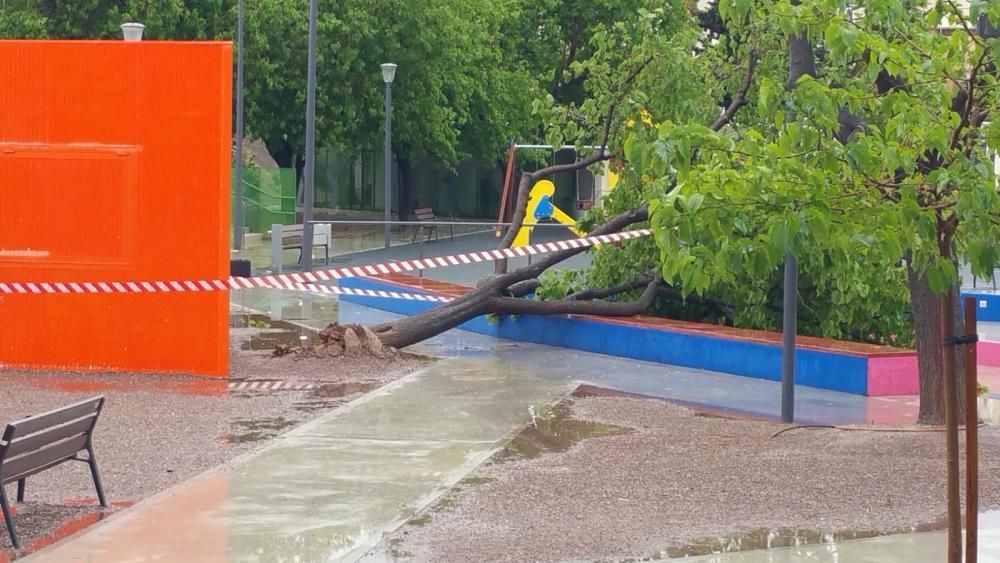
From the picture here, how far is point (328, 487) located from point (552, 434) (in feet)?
9.70

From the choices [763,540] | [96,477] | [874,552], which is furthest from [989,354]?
[96,477]

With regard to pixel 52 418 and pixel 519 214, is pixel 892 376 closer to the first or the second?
pixel 519 214

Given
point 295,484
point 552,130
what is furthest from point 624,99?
→ point 295,484

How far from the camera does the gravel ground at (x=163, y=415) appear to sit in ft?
32.1

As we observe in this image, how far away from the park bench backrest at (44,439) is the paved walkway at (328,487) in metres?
0.51

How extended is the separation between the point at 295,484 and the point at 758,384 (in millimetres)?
7510

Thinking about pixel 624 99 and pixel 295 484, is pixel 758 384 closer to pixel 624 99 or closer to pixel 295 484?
pixel 624 99

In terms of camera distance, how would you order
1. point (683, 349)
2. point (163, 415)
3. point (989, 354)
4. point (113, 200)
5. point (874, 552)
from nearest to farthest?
point (874, 552)
point (163, 415)
point (113, 200)
point (683, 349)
point (989, 354)

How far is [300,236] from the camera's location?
33000mm

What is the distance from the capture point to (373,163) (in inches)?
2126

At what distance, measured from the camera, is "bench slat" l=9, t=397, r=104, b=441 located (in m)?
8.35

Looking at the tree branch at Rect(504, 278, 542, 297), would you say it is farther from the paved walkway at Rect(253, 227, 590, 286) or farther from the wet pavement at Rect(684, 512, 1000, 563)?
the wet pavement at Rect(684, 512, 1000, 563)

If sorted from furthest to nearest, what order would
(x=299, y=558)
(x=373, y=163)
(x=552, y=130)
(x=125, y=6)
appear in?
(x=373, y=163) < (x=125, y=6) < (x=552, y=130) < (x=299, y=558)

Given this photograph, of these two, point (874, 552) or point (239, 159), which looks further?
point (239, 159)
